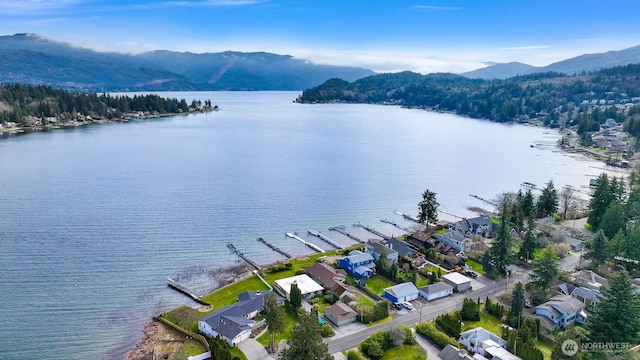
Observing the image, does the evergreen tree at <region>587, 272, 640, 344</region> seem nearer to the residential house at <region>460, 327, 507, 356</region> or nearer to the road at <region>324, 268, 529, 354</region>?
the residential house at <region>460, 327, 507, 356</region>

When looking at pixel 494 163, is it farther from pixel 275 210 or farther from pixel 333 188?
pixel 275 210

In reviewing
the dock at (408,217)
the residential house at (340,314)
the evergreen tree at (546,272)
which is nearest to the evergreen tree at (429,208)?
the dock at (408,217)

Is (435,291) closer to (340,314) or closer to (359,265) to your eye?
(359,265)

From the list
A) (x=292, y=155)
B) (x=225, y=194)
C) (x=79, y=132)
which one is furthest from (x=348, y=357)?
(x=79, y=132)

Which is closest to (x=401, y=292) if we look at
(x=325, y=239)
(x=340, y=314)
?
(x=340, y=314)

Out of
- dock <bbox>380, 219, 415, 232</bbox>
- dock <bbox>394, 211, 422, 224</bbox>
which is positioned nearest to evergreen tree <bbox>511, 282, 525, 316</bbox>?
dock <bbox>380, 219, 415, 232</bbox>

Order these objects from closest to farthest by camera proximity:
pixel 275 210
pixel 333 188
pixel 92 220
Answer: pixel 92 220 → pixel 275 210 → pixel 333 188
